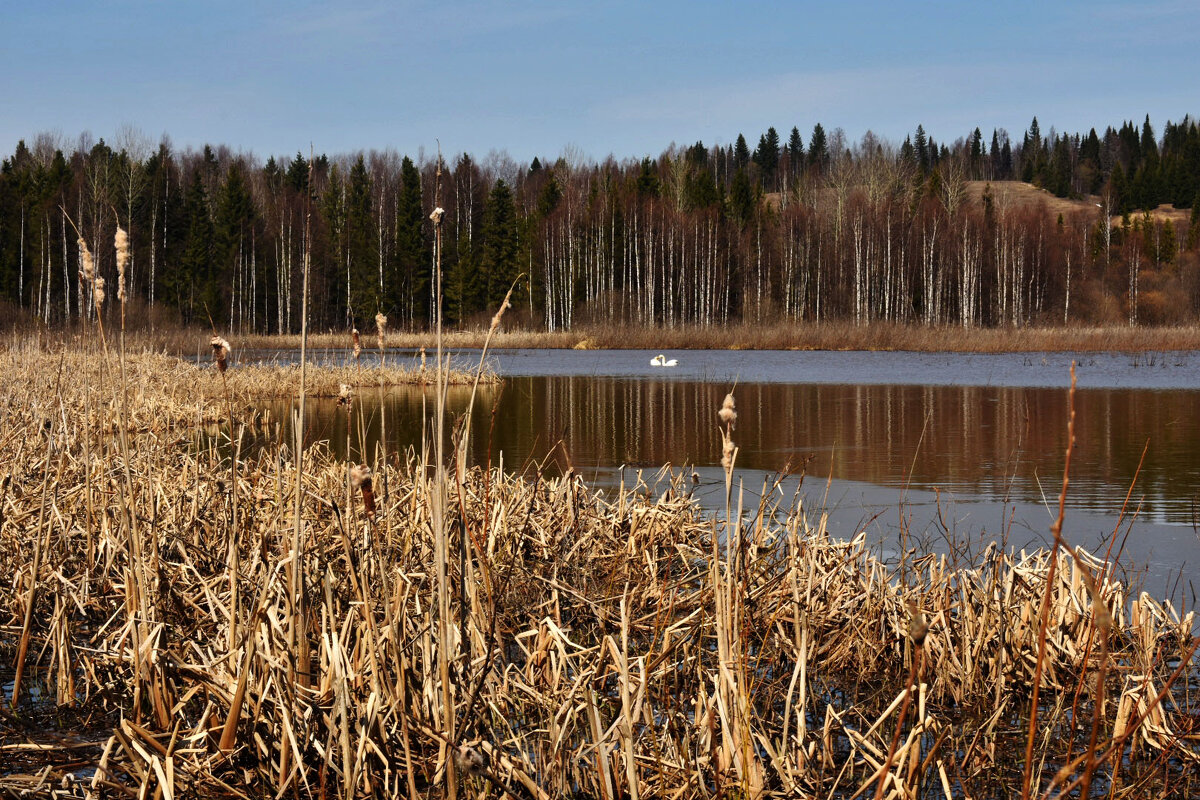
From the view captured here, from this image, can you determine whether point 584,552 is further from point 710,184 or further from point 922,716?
point 710,184

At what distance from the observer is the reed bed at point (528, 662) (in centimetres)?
257

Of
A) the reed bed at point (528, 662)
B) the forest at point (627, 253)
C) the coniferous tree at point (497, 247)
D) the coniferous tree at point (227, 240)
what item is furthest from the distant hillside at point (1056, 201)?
the reed bed at point (528, 662)

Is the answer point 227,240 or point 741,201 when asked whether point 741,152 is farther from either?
point 227,240

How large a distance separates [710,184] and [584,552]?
53202 mm

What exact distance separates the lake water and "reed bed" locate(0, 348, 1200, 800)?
1.43 feet

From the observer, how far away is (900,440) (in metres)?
12.5

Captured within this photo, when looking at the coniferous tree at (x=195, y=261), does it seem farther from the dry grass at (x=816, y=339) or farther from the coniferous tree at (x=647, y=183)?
the coniferous tree at (x=647, y=183)

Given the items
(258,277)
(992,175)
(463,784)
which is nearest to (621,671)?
(463,784)

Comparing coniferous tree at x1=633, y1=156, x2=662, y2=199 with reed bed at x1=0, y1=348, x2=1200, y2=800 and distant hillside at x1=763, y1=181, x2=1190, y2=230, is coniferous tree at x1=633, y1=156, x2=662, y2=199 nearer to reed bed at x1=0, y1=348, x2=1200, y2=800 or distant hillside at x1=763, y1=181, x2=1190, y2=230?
distant hillside at x1=763, y1=181, x2=1190, y2=230

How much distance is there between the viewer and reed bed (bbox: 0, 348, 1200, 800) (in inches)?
101

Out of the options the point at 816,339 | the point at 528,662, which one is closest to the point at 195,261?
the point at 816,339

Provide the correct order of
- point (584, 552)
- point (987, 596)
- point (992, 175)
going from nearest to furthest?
1. point (987, 596)
2. point (584, 552)
3. point (992, 175)

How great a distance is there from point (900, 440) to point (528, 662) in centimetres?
997

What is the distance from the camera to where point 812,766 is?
9.01 feet
